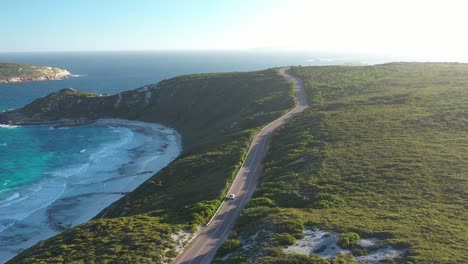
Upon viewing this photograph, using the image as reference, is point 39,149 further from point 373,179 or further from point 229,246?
point 373,179

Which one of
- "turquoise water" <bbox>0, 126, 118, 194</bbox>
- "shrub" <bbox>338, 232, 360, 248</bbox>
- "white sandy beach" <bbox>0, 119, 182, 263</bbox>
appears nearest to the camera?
"shrub" <bbox>338, 232, 360, 248</bbox>

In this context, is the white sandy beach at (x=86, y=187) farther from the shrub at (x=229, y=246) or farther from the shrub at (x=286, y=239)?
the shrub at (x=286, y=239)

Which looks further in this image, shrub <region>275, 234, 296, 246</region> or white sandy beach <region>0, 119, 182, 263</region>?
white sandy beach <region>0, 119, 182, 263</region>

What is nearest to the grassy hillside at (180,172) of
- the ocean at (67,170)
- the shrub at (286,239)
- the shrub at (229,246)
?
the shrub at (229,246)

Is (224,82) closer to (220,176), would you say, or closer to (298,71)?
(298,71)

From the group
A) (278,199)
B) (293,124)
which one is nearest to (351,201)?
(278,199)

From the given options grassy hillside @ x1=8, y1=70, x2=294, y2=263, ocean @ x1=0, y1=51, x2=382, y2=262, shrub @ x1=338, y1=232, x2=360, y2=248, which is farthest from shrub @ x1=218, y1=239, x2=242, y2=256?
ocean @ x1=0, y1=51, x2=382, y2=262

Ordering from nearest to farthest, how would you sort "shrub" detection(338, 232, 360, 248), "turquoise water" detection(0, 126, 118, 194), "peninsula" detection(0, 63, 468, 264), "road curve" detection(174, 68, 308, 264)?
"shrub" detection(338, 232, 360, 248) < "peninsula" detection(0, 63, 468, 264) < "road curve" detection(174, 68, 308, 264) < "turquoise water" detection(0, 126, 118, 194)

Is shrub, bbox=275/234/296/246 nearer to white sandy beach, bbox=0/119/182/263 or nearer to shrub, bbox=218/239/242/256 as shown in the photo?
shrub, bbox=218/239/242/256

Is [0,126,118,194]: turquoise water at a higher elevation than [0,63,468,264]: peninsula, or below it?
below
